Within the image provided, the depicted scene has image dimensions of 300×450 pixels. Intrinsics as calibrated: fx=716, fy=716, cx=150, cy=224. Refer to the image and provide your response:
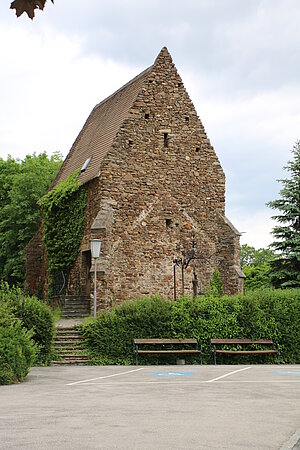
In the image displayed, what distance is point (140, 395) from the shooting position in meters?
12.7

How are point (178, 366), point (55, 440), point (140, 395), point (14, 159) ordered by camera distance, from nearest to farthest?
point (55, 440) → point (140, 395) → point (178, 366) → point (14, 159)

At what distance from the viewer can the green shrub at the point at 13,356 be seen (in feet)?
50.5

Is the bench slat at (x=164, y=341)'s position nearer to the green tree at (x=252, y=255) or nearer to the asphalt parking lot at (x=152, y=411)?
the asphalt parking lot at (x=152, y=411)

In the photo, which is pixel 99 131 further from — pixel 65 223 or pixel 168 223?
pixel 168 223

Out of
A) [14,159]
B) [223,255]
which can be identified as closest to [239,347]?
[223,255]

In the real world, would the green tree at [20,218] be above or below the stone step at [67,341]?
above

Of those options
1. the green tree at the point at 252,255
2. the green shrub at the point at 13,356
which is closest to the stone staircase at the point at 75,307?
the green shrub at the point at 13,356

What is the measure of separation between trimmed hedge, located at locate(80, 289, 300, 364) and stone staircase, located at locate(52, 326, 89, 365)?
0.29 m

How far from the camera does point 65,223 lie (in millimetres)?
31375

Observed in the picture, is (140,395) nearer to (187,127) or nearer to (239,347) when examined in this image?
(239,347)

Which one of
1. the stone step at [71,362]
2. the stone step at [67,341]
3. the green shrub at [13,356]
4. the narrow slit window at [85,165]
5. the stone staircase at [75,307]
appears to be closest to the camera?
the green shrub at [13,356]

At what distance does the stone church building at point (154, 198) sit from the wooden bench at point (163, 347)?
19.1ft

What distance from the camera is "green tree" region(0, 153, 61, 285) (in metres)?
42.7

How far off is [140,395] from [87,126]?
2577cm
